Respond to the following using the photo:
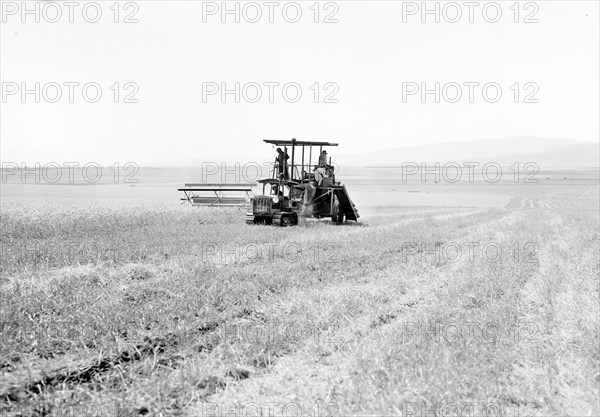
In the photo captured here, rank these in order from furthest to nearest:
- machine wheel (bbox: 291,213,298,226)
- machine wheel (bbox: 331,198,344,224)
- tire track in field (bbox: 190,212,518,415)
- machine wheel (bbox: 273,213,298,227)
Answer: machine wheel (bbox: 331,198,344,224) → machine wheel (bbox: 291,213,298,226) → machine wheel (bbox: 273,213,298,227) → tire track in field (bbox: 190,212,518,415)

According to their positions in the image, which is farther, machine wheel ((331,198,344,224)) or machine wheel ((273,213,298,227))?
machine wheel ((331,198,344,224))

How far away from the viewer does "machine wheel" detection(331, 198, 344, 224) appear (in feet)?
77.4

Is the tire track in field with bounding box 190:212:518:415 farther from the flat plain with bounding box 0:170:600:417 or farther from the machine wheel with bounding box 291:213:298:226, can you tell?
the machine wheel with bounding box 291:213:298:226

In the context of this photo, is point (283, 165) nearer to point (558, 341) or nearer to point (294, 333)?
point (294, 333)

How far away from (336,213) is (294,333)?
17.6m

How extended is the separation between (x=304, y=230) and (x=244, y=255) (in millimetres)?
6589

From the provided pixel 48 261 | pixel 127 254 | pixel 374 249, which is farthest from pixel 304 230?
pixel 48 261

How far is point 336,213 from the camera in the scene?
2377 cm

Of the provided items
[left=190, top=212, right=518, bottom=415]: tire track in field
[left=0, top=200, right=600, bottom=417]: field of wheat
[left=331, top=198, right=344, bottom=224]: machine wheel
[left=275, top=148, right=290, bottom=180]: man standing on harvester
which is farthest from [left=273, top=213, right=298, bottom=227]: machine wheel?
[left=190, top=212, right=518, bottom=415]: tire track in field

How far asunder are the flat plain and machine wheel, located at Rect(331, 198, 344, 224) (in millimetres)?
11058

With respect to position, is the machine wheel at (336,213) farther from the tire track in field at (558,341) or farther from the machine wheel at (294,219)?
the tire track in field at (558,341)

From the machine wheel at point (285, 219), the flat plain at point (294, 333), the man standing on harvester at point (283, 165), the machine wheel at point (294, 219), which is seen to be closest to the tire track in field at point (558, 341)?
the flat plain at point (294, 333)

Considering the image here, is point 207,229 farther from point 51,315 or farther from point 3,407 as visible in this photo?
point 3,407

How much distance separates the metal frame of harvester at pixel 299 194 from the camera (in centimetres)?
2131
